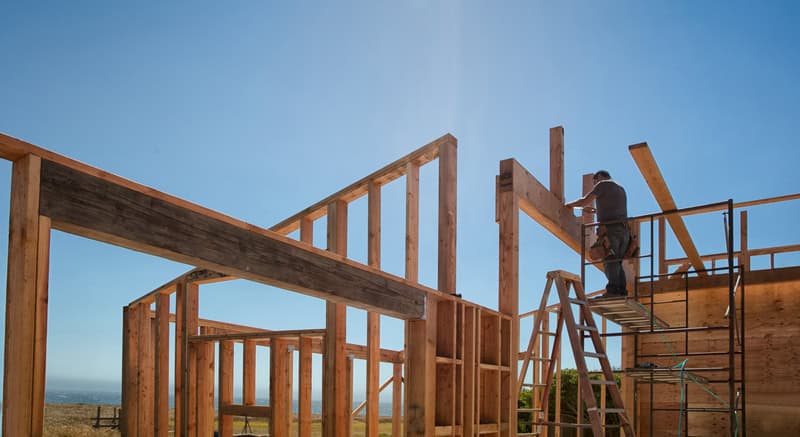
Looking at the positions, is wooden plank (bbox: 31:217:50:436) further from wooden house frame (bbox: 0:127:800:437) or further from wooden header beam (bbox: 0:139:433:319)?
wooden header beam (bbox: 0:139:433:319)

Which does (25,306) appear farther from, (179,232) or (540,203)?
(540,203)

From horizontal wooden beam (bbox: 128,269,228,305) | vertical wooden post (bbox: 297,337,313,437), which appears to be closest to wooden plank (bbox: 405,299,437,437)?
vertical wooden post (bbox: 297,337,313,437)

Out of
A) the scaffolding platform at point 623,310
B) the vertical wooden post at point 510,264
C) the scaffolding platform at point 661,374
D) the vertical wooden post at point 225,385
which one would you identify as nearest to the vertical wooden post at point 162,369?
the vertical wooden post at point 225,385

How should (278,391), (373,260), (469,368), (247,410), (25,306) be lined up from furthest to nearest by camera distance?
(247,410) → (278,391) → (373,260) → (469,368) → (25,306)

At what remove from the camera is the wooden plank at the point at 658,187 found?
8.03 m

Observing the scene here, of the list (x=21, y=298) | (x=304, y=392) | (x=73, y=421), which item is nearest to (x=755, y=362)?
(x=304, y=392)

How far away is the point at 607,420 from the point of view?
17.0 m

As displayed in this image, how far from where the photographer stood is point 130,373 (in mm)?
10914

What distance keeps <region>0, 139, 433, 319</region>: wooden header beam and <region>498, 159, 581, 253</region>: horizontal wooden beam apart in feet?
9.41

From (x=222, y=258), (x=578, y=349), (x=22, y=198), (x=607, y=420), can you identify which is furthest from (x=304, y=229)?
(x=607, y=420)

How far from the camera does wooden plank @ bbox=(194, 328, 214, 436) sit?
10039 millimetres

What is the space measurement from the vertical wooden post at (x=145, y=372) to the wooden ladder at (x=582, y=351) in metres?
6.31

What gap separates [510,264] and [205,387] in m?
4.78

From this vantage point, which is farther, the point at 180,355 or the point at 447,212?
the point at 180,355
